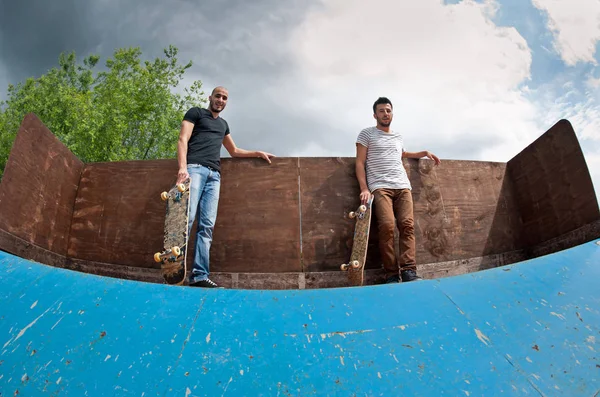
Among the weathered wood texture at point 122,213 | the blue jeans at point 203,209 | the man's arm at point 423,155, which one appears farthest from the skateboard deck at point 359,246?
the weathered wood texture at point 122,213

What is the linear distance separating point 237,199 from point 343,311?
103 inches

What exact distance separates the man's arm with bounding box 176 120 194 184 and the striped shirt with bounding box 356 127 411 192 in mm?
2142

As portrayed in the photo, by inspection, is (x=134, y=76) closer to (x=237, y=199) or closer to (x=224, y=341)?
(x=237, y=199)

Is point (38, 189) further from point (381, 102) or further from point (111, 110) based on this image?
point (111, 110)

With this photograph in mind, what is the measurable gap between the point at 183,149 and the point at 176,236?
101 centimetres

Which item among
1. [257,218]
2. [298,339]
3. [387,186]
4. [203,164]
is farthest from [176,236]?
[387,186]

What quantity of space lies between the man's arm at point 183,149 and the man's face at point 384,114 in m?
2.42

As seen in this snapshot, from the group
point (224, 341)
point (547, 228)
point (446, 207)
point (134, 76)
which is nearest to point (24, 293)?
point (224, 341)

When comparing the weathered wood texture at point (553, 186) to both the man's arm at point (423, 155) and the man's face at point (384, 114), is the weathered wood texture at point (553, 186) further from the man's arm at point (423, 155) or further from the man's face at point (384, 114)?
the man's face at point (384, 114)

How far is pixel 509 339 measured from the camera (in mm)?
1760

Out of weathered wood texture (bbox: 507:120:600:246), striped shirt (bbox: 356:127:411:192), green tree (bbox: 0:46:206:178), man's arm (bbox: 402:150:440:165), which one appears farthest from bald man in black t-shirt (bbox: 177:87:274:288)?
green tree (bbox: 0:46:206:178)

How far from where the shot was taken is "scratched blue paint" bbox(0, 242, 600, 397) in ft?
4.72

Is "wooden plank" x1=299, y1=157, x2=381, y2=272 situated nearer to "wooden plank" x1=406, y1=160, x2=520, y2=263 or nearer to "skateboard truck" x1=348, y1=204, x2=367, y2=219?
"skateboard truck" x1=348, y1=204, x2=367, y2=219

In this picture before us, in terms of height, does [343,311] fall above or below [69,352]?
above
